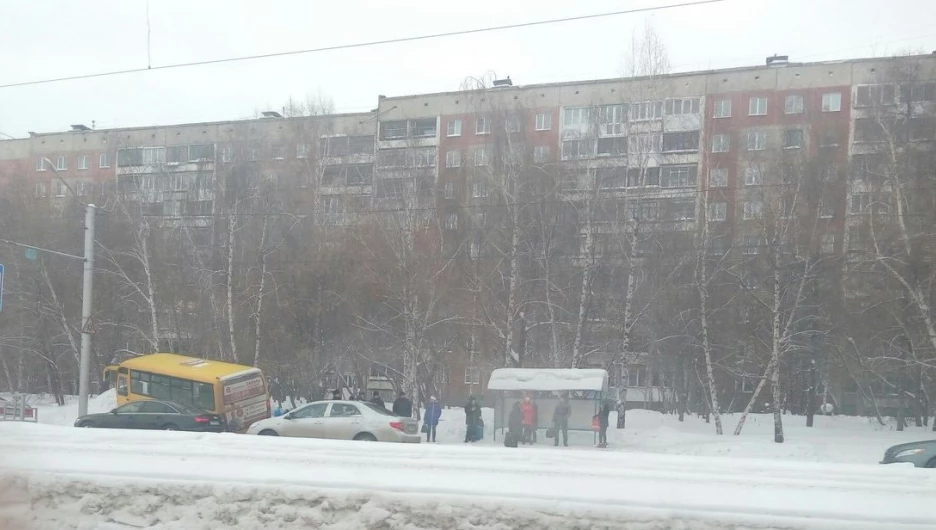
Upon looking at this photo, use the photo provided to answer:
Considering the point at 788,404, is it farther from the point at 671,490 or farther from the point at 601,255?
the point at 671,490

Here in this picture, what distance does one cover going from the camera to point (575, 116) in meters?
29.5

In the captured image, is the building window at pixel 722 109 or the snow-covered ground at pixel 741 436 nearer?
the snow-covered ground at pixel 741 436

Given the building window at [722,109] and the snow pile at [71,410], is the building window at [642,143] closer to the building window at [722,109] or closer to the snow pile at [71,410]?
the building window at [722,109]

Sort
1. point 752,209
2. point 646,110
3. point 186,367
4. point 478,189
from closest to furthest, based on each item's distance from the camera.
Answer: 1. point 186,367
2. point 752,209
3. point 646,110
4. point 478,189

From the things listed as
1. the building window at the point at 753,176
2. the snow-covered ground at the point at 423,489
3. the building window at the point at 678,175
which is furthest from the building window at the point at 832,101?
the snow-covered ground at the point at 423,489

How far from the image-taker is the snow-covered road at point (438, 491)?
18.2 ft

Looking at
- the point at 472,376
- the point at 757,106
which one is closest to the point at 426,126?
the point at 472,376

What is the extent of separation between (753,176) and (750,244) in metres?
2.30

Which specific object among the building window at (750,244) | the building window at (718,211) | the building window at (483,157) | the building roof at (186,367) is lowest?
the building roof at (186,367)

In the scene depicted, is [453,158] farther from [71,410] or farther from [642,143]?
[71,410]

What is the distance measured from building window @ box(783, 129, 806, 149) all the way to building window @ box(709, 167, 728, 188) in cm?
202

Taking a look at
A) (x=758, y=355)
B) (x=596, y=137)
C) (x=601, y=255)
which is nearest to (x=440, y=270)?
(x=601, y=255)

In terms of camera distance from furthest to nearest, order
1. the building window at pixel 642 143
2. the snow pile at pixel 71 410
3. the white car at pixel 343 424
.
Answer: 1. the building window at pixel 642 143
2. the snow pile at pixel 71 410
3. the white car at pixel 343 424

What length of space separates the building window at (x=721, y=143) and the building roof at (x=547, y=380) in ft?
33.9
